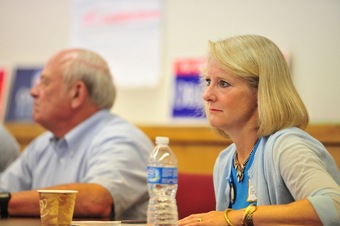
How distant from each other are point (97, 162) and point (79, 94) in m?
0.53

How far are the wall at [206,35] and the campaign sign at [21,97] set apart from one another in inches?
3.6

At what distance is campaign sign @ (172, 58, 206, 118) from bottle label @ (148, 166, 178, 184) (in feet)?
6.21

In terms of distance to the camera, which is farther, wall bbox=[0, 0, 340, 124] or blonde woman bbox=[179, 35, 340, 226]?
wall bbox=[0, 0, 340, 124]

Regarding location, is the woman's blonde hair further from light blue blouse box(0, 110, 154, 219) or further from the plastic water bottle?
light blue blouse box(0, 110, 154, 219)

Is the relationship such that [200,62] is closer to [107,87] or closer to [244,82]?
[107,87]

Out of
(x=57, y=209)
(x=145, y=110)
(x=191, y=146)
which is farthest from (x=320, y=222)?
(x=145, y=110)

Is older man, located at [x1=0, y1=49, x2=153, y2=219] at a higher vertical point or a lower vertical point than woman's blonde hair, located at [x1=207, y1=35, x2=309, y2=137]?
lower

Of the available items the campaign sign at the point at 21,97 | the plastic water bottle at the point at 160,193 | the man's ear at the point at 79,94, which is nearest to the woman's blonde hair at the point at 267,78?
the plastic water bottle at the point at 160,193

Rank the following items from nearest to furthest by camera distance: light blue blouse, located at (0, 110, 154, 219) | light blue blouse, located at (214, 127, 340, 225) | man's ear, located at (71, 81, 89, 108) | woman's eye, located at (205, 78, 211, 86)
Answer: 1. light blue blouse, located at (214, 127, 340, 225)
2. woman's eye, located at (205, 78, 211, 86)
3. light blue blouse, located at (0, 110, 154, 219)
4. man's ear, located at (71, 81, 89, 108)

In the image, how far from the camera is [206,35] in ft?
12.2

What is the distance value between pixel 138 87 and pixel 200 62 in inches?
21.0

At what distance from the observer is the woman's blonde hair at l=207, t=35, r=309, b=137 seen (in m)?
1.89

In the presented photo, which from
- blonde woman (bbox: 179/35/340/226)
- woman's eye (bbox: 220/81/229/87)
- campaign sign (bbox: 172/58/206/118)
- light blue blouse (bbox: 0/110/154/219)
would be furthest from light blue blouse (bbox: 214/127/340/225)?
campaign sign (bbox: 172/58/206/118)

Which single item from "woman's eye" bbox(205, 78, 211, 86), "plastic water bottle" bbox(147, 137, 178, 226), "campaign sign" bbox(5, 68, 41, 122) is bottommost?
"campaign sign" bbox(5, 68, 41, 122)
